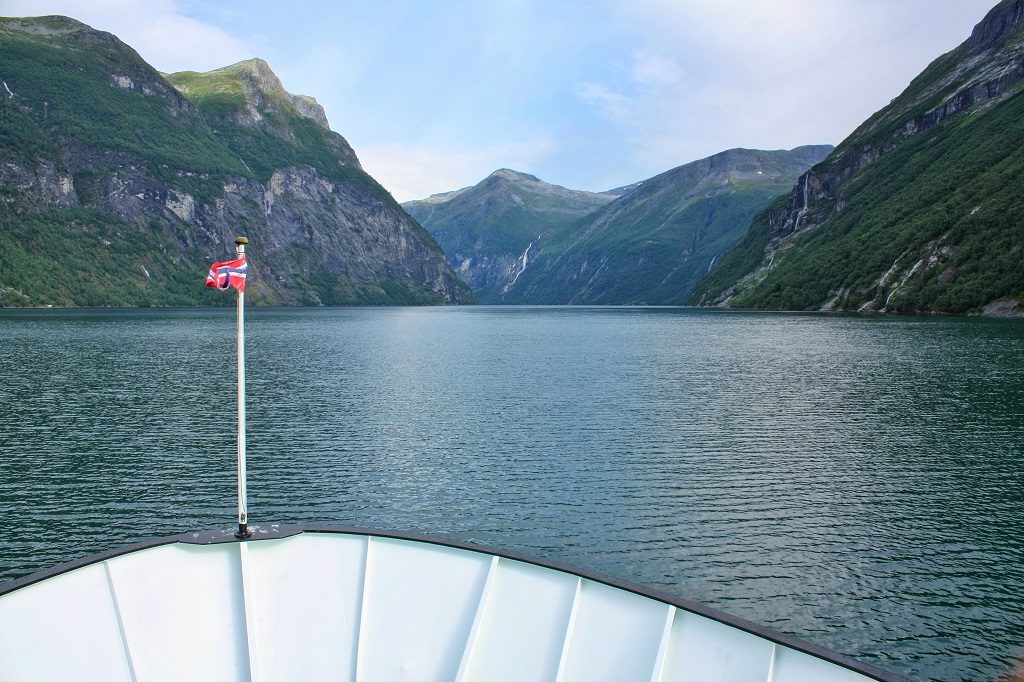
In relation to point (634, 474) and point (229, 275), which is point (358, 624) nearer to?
point (229, 275)

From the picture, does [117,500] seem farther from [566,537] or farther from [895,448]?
[895,448]

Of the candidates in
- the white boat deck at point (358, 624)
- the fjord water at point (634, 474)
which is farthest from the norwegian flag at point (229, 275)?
the fjord water at point (634, 474)

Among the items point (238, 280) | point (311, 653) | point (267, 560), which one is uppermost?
point (238, 280)

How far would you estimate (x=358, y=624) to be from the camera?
1491 centimetres

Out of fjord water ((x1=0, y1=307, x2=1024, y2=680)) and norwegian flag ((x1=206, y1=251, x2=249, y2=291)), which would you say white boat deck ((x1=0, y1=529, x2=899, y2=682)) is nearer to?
norwegian flag ((x1=206, y1=251, x2=249, y2=291))

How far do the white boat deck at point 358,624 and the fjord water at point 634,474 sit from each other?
8.30 metres

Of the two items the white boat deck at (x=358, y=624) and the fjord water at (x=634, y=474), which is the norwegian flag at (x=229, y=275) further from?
the fjord water at (x=634, y=474)

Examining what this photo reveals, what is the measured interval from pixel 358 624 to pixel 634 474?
75.8ft

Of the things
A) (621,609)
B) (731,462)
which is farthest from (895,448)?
(621,609)

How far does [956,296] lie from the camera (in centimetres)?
16125

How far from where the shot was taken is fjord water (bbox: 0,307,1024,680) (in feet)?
73.0

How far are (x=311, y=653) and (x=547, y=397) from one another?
47643 millimetres

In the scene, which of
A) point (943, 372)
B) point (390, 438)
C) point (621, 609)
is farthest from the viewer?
point (943, 372)

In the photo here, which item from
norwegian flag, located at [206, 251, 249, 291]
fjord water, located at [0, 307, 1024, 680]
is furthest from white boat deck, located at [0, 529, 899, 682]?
fjord water, located at [0, 307, 1024, 680]
